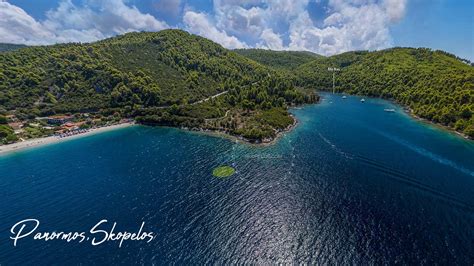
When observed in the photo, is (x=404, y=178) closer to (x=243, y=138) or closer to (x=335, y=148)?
(x=335, y=148)

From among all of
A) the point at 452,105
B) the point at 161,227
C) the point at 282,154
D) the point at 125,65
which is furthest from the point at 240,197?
the point at 125,65

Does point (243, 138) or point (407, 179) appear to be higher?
point (243, 138)

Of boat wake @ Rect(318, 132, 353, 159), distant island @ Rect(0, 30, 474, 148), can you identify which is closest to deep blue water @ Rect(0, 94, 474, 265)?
boat wake @ Rect(318, 132, 353, 159)

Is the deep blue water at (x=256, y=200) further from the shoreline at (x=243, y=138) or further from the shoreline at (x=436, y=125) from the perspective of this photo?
the shoreline at (x=436, y=125)

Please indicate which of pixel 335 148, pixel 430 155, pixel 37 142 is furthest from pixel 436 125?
pixel 37 142

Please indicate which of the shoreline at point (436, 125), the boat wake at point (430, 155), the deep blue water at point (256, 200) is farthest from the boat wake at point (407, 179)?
the shoreline at point (436, 125)

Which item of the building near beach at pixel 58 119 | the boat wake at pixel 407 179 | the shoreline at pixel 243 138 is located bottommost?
the boat wake at pixel 407 179
